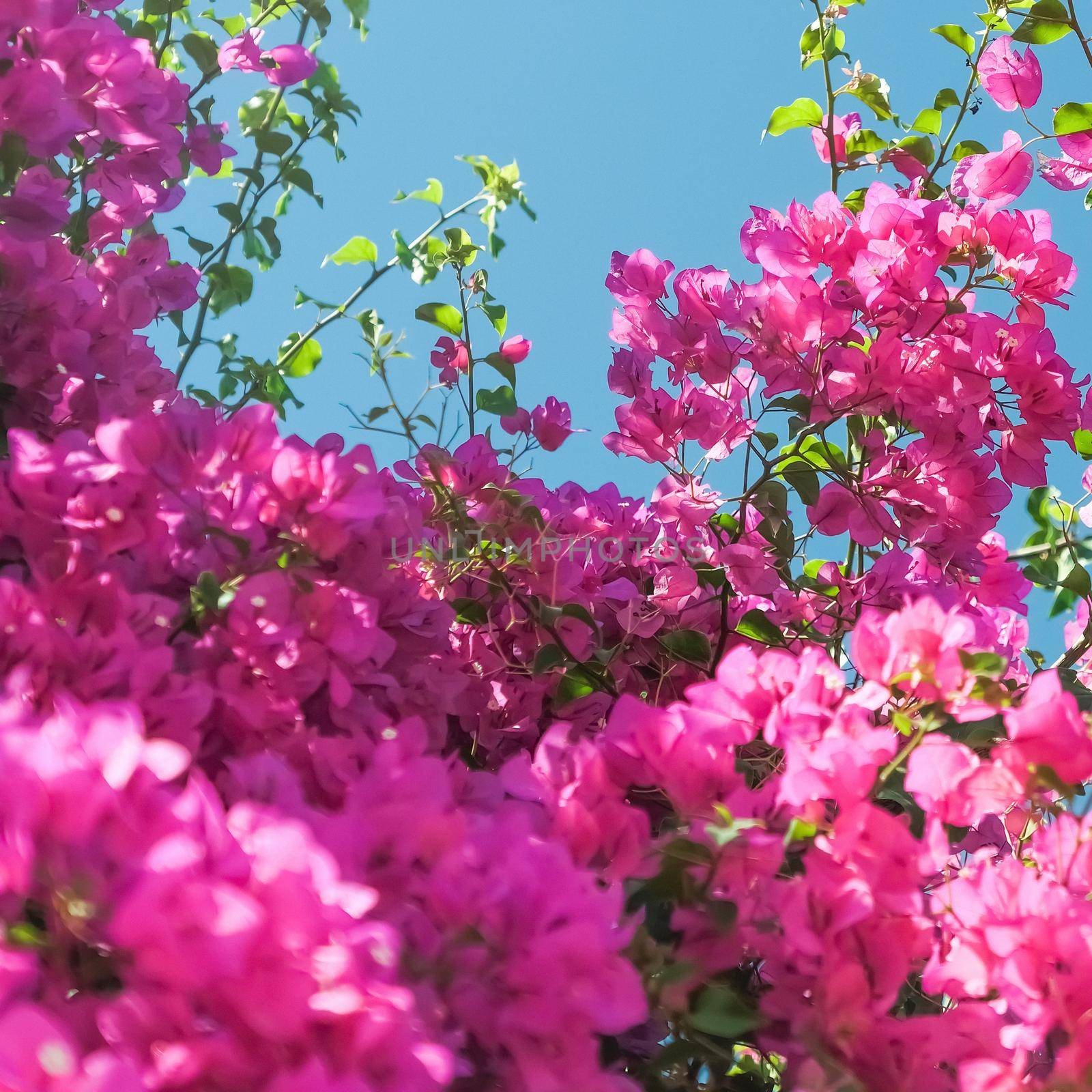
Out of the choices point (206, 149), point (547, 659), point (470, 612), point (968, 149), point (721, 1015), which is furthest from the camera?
point (206, 149)

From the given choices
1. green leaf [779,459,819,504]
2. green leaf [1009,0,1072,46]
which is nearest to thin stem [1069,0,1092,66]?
green leaf [1009,0,1072,46]

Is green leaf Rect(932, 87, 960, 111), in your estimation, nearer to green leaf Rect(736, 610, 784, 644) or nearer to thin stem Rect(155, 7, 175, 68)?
green leaf Rect(736, 610, 784, 644)

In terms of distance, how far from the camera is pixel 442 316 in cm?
125

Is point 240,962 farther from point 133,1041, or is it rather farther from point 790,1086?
point 790,1086

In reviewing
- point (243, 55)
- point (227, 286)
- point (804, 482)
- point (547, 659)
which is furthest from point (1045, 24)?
point (227, 286)

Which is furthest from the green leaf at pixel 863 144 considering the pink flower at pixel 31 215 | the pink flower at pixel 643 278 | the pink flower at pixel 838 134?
the pink flower at pixel 31 215

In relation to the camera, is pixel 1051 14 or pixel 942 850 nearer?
pixel 942 850

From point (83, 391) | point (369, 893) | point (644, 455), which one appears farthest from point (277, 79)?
point (369, 893)

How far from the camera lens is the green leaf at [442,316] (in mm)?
1246

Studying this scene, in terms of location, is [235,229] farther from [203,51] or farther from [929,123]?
[929,123]

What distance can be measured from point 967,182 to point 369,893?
33.2 inches

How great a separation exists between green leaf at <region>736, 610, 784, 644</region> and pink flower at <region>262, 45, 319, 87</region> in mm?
851

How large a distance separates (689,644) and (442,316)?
55 centimetres

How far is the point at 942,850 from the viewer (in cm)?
55
